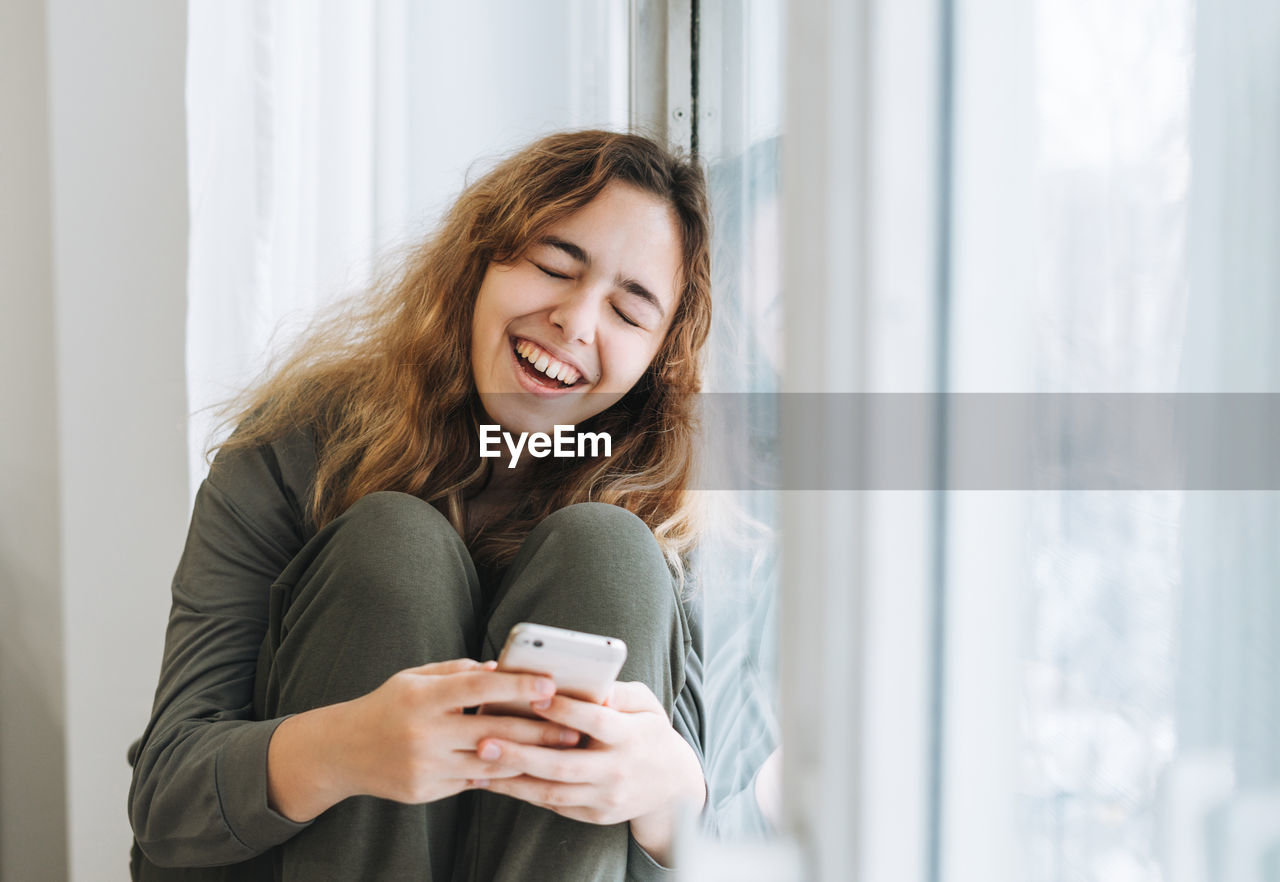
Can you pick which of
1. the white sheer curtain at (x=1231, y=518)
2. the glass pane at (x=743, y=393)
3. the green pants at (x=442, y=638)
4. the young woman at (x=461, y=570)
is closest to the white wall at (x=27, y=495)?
the young woman at (x=461, y=570)

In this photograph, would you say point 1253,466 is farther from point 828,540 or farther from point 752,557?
point 752,557

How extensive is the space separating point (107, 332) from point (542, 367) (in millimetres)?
683

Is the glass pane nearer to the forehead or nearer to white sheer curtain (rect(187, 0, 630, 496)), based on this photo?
the forehead

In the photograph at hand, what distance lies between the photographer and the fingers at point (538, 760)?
0.63 metres

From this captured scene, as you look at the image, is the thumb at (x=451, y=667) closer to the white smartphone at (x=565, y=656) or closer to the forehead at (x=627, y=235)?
the white smartphone at (x=565, y=656)

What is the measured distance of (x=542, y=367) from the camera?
973 millimetres

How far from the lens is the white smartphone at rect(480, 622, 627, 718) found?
596 millimetres

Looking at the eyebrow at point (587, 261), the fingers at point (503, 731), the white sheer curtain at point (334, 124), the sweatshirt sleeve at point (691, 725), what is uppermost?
the white sheer curtain at point (334, 124)

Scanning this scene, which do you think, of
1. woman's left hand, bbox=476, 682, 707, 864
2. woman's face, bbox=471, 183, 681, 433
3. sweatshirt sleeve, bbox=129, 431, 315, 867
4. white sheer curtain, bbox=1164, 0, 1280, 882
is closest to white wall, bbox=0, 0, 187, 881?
sweatshirt sleeve, bbox=129, 431, 315, 867

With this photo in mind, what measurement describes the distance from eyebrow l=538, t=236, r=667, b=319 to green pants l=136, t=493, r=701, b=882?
273 mm

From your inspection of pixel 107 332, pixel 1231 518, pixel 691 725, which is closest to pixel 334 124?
pixel 107 332

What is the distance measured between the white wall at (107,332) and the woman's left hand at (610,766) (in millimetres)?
834

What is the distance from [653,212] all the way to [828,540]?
2.10ft

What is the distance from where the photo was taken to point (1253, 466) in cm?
26
